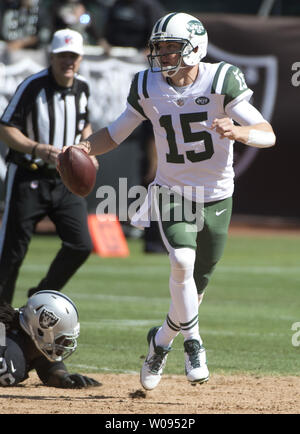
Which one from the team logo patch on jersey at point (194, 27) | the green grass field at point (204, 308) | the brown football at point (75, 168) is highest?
the team logo patch on jersey at point (194, 27)

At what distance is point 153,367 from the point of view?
593 cm

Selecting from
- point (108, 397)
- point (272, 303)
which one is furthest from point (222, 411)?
point (272, 303)

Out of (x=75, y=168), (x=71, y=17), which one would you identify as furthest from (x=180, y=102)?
(x=71, y=17)

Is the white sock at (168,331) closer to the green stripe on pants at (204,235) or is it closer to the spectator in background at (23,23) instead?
the green stripe on pants at (204,235)

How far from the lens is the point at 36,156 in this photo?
7.19 m

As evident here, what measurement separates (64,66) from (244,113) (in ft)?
6.78

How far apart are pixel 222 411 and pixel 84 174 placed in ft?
5.50

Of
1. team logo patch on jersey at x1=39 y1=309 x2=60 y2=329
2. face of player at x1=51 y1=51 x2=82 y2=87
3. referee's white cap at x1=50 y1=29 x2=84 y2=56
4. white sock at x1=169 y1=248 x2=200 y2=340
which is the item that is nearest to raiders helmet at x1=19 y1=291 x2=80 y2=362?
team logo patch on jersey at x1=39 y1=309 x2=60 y2=329

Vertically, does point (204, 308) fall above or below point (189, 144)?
below

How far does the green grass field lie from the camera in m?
7.09

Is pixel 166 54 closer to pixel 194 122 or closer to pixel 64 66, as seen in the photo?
pixel 194 122

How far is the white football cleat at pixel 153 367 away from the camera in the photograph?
5.89m

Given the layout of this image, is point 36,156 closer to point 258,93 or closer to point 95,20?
point 258,93

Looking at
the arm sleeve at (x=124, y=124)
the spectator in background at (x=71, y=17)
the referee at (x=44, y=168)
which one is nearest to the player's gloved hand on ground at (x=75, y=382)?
the referee at (x=44, y=168)
